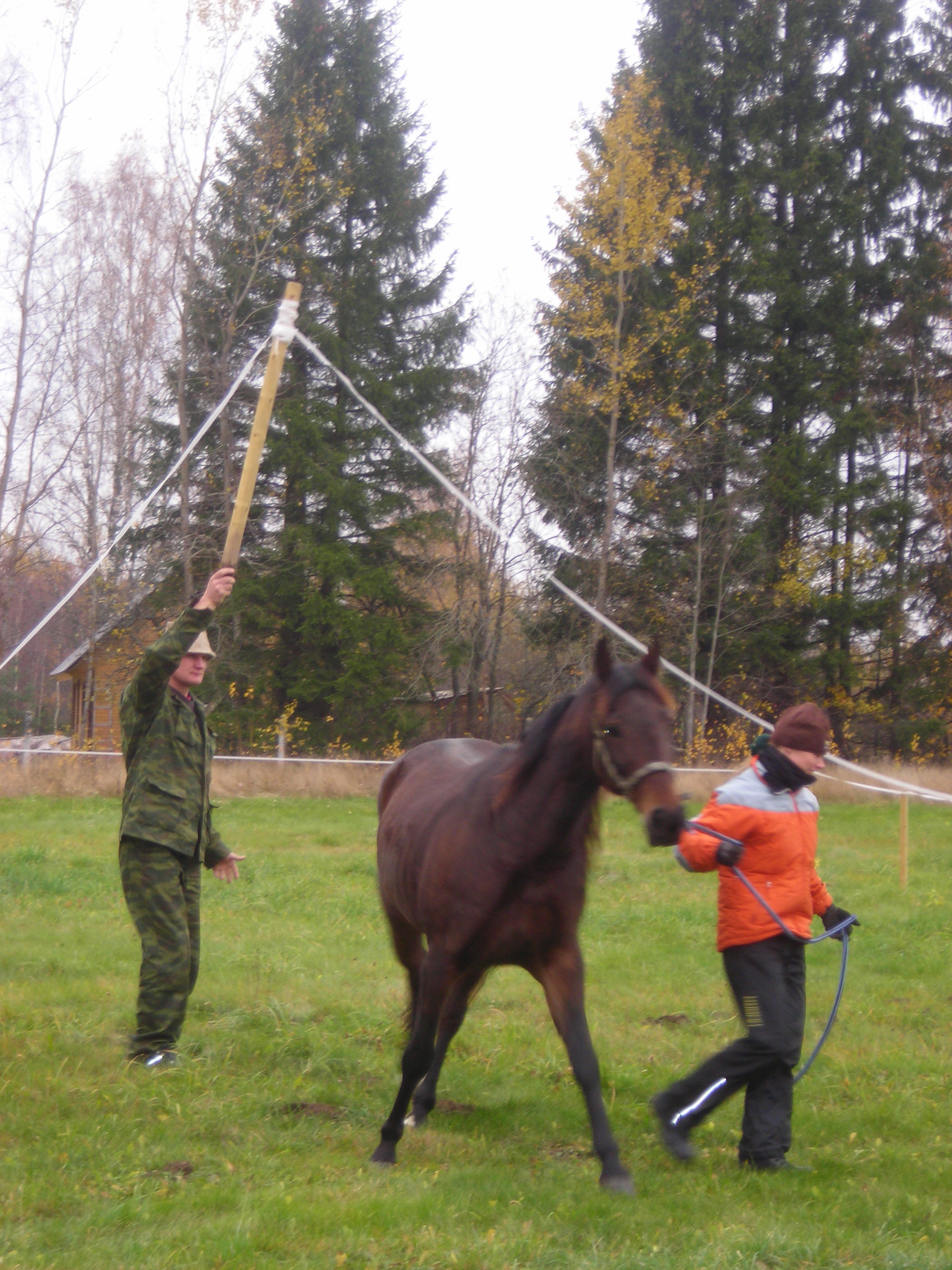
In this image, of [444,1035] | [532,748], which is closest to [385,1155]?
[444,1035]

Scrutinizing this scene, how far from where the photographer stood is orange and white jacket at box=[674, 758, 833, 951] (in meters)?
4.22

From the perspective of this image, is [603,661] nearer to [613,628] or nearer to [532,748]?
[532,748]

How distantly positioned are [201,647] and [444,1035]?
203 cm

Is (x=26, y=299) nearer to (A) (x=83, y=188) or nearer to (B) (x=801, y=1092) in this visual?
(A) (x=83, y=188)

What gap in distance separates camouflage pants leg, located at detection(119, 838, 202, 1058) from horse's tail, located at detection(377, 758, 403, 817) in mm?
1326

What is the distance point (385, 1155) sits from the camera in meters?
4.25

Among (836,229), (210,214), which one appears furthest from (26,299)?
(836,229)

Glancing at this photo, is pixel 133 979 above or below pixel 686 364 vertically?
below

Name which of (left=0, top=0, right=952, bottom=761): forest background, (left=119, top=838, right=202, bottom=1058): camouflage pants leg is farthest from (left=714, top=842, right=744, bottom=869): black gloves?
(left=0, top=0, right=952, bottom=761): forest background

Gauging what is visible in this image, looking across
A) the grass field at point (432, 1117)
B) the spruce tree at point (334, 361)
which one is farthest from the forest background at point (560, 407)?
the grass field at point (432, 1117)

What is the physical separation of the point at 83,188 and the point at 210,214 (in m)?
4.73

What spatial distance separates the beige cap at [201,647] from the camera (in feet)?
16.2

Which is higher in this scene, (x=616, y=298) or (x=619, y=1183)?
(x=616, y=298)

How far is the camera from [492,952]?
4270 millimetres
